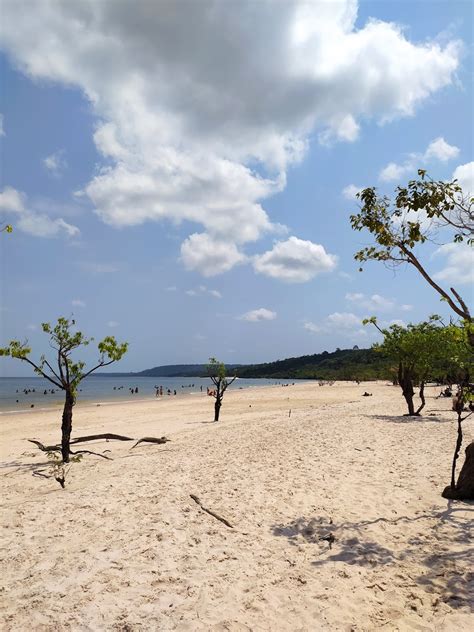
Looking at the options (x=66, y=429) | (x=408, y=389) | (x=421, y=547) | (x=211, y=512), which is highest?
(x=408, y=389)

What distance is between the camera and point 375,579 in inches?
261

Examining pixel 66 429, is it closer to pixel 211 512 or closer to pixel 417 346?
pixel 211 512

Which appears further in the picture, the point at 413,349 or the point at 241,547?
the point at 413,349

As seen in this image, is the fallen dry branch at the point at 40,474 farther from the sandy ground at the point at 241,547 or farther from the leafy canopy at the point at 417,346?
the leafy canopy at the point at 417,346

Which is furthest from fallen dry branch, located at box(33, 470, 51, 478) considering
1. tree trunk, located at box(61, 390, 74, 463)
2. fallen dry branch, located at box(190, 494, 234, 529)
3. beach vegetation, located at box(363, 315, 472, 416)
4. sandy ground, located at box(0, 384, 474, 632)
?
beach vegetation, located at box(363, 315, 472, 416)

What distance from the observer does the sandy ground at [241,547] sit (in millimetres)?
5801

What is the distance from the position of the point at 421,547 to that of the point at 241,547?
3.31 meters

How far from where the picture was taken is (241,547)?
25.6 feet

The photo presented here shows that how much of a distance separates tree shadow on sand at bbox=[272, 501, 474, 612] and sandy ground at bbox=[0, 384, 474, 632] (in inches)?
1.3

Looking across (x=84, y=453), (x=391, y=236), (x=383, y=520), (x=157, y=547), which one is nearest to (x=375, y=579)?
(x=383, y=520)

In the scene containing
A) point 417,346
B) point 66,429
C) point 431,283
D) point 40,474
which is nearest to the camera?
point 431,283

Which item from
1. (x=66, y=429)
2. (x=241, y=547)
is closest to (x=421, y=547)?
(x=241, y=547)

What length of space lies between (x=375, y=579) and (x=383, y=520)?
8.31ft

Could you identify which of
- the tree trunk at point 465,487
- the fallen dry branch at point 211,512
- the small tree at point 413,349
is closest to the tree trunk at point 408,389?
the small tree at point 413,349
